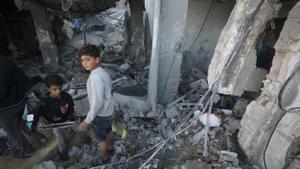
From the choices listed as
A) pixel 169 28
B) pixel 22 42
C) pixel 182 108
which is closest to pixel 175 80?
Result: pixel 182 108

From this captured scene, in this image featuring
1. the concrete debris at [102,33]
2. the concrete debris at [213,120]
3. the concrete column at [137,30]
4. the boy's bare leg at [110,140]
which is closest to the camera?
the boy's bare leg at [110,140]

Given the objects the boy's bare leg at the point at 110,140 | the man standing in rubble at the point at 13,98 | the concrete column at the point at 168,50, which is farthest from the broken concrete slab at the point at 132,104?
the man standing in rubble at the point at 13,98

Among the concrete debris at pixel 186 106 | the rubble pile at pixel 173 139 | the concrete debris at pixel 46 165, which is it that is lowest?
the concrete debris at pixel 46 165

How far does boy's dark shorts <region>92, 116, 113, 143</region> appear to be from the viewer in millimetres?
3457

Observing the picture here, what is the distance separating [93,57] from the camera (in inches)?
120

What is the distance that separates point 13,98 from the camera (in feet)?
11.9

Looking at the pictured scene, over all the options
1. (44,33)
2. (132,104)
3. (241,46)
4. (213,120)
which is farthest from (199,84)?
(44,33)

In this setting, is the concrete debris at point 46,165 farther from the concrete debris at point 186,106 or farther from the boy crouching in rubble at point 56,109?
the concrete debris at point 186,106

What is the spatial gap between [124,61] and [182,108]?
12.5 ft

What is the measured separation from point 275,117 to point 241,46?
1197 millimetres

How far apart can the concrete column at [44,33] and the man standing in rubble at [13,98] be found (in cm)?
385

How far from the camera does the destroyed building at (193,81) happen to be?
10.9 ft

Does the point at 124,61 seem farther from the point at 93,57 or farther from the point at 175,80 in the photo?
the point at 93,57

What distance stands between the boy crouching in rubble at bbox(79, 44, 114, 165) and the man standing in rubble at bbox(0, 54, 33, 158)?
4.16ft
